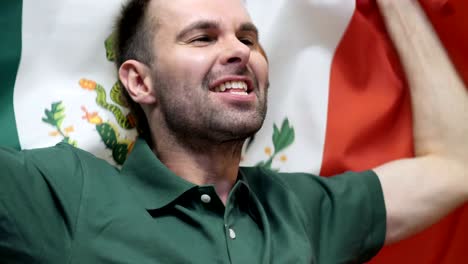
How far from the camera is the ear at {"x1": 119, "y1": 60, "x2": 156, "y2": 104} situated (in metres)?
1.14

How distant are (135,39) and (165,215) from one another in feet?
1.33

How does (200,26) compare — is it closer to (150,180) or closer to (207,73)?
(207,73)

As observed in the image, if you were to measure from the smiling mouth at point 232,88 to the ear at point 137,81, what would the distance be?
0.14 metres

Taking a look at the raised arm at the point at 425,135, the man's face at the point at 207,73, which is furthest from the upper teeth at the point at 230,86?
the raised arm at the point at 425,135

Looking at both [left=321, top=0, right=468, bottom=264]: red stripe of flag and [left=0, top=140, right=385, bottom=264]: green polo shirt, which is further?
[left=321, top=0, right=468, bottom=264]: red stripe of flag

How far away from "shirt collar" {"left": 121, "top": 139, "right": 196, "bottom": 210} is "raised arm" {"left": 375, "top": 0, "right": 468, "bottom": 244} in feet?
1.52

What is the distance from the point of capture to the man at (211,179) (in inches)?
34.9

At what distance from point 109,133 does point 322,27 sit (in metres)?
0.56

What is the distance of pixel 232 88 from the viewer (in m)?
1.08

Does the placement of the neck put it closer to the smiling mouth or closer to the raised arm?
the smiling mouth

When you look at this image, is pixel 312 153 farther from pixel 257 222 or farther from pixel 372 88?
pixel 257 222

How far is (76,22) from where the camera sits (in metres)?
1.21

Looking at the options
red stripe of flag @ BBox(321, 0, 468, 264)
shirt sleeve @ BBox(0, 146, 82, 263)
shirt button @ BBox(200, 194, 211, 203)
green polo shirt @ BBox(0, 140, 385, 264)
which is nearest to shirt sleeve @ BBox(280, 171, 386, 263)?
green polo shirt @ BBox(0, 140, 385, 264)

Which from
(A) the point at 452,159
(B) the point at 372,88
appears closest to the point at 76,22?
(B) the point at 372,88
